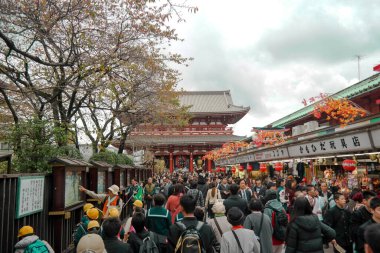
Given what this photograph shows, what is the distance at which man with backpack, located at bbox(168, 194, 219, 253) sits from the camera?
13.9 ft

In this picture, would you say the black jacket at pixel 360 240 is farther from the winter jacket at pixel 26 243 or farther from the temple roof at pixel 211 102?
the temple roof at pixel 211 102

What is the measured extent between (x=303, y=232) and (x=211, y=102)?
45.0 meters

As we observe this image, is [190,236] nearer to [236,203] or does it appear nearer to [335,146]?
[236,203]

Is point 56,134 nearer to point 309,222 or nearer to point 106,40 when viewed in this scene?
point 106,40

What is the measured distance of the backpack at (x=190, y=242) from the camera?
166 inches

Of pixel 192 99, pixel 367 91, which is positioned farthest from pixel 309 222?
pixel 192 99

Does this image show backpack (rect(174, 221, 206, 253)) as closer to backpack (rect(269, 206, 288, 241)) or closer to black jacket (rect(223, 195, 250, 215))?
backpack (rect(269, 206, 288, 241))

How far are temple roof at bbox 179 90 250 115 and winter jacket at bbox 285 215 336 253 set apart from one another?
3910 centimetres

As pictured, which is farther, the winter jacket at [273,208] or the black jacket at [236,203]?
the black jacket at [236,203]

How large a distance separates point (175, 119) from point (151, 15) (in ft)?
27.4

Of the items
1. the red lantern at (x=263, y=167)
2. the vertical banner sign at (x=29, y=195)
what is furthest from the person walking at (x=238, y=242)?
the red lantern at (x=263, y=167)

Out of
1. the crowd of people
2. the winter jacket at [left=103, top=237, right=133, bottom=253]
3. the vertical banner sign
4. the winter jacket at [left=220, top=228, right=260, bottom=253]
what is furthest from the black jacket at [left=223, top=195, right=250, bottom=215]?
the vertical banner sign

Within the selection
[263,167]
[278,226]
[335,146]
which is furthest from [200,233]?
[263,167]

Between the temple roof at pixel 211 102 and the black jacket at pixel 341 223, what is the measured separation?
36966mm
